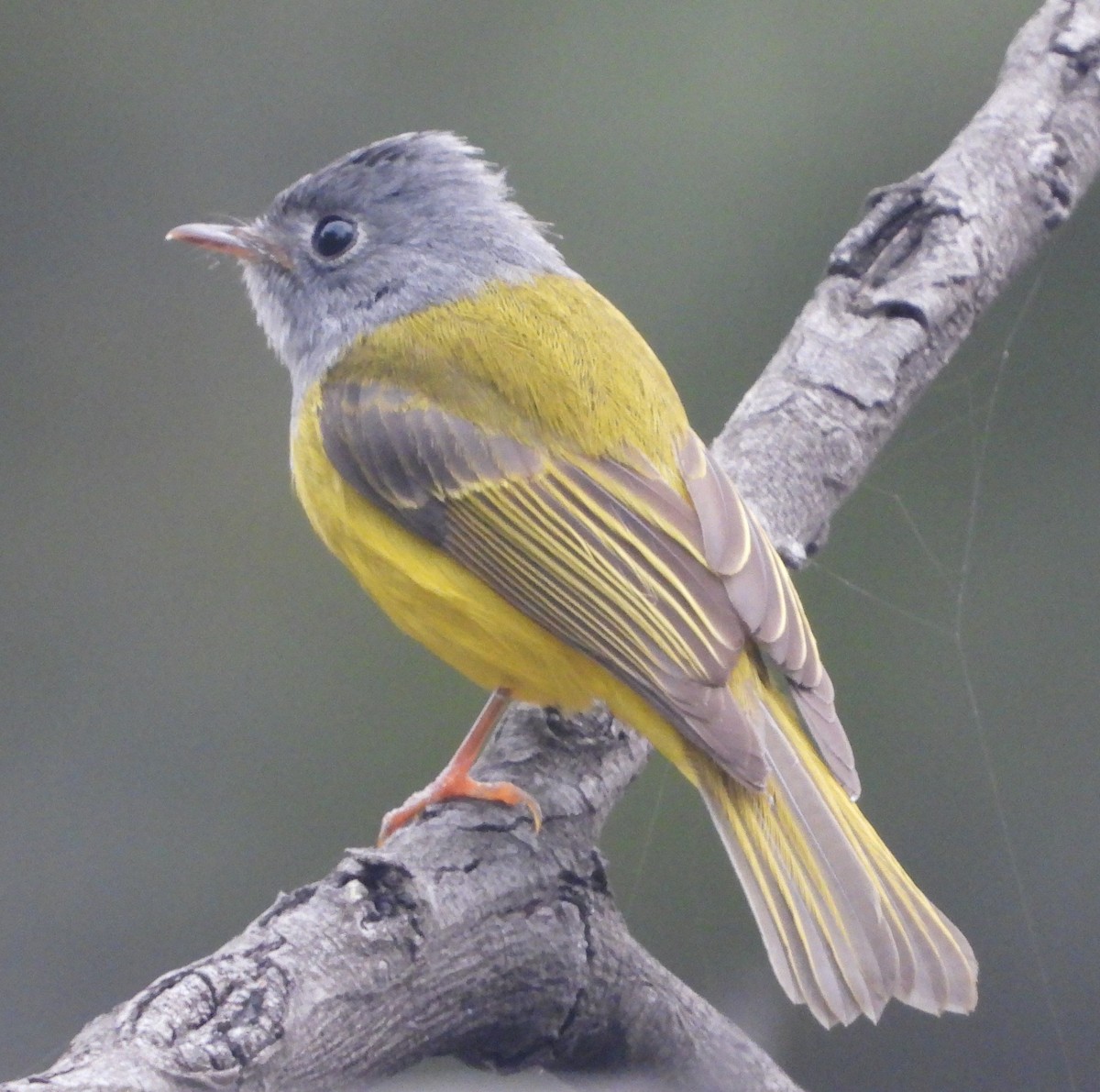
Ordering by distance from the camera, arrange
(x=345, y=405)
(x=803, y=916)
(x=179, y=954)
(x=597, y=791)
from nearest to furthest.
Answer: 1. (x=803, y=916)
2. (x=597, y=791)
3. (x=345, y=405)
4. (x=179, y=954)

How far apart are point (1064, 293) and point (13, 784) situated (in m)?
2.77

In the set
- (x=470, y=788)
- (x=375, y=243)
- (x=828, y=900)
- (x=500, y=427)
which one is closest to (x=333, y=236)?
(x=375, y=243)

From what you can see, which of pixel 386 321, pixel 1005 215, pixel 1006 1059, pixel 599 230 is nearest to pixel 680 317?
pixel 599 230

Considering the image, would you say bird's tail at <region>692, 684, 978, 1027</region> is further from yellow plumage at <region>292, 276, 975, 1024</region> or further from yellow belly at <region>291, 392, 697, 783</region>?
yellow belly at <region>291, 392, 697, 783</region>

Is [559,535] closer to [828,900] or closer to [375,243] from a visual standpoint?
[828,900]

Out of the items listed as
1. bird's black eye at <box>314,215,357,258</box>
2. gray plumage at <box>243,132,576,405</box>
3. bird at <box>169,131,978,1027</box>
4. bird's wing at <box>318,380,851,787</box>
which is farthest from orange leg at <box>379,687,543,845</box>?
bird's black eye at <box>314,215,357,258</box>

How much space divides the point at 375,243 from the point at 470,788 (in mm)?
1062

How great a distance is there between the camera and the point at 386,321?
280 cm

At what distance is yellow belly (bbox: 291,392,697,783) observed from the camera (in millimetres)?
2328

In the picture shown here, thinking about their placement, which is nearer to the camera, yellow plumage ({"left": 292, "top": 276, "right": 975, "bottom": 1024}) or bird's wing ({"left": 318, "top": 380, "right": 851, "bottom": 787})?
yellow plumage ({"left": 292, "top": 276, "right": 975, "bottom": 1024})

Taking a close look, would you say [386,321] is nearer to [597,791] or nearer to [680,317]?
[597,791]

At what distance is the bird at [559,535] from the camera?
6.91ft

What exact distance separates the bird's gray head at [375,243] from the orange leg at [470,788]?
67 cm

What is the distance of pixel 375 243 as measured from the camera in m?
2.93
